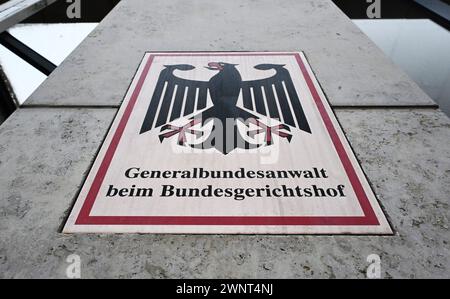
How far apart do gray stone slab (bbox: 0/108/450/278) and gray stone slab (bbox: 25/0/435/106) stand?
32 cm

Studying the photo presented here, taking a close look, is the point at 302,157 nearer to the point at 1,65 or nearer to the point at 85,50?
the point at 85,50

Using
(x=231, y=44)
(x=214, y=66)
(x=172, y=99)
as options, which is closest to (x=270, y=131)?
(x=172, y=99)

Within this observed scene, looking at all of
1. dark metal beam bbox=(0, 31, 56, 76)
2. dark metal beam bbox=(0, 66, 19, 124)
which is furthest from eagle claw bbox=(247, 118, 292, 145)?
dark metal beam bbox=(0, 66, 19, 124)

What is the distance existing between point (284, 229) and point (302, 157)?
31 cm

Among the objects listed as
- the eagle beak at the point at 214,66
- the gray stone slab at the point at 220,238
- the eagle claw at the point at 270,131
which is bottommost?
the gray stone slab at the point at 220,238

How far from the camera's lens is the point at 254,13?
2406 millimetres

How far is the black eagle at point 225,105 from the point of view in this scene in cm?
122

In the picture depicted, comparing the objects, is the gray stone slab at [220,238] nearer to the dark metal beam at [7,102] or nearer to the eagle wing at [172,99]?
the eagle wing at [172,99]

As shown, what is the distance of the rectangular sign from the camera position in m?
0.90

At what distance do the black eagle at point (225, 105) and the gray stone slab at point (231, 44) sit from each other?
0.64ft

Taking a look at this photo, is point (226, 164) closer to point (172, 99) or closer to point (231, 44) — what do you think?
point (172, 99)

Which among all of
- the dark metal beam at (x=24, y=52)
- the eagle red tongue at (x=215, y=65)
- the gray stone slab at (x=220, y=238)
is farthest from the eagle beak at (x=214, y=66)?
the dark metal beam at (x=24, y=52)

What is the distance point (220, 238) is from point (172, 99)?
2.41ft
